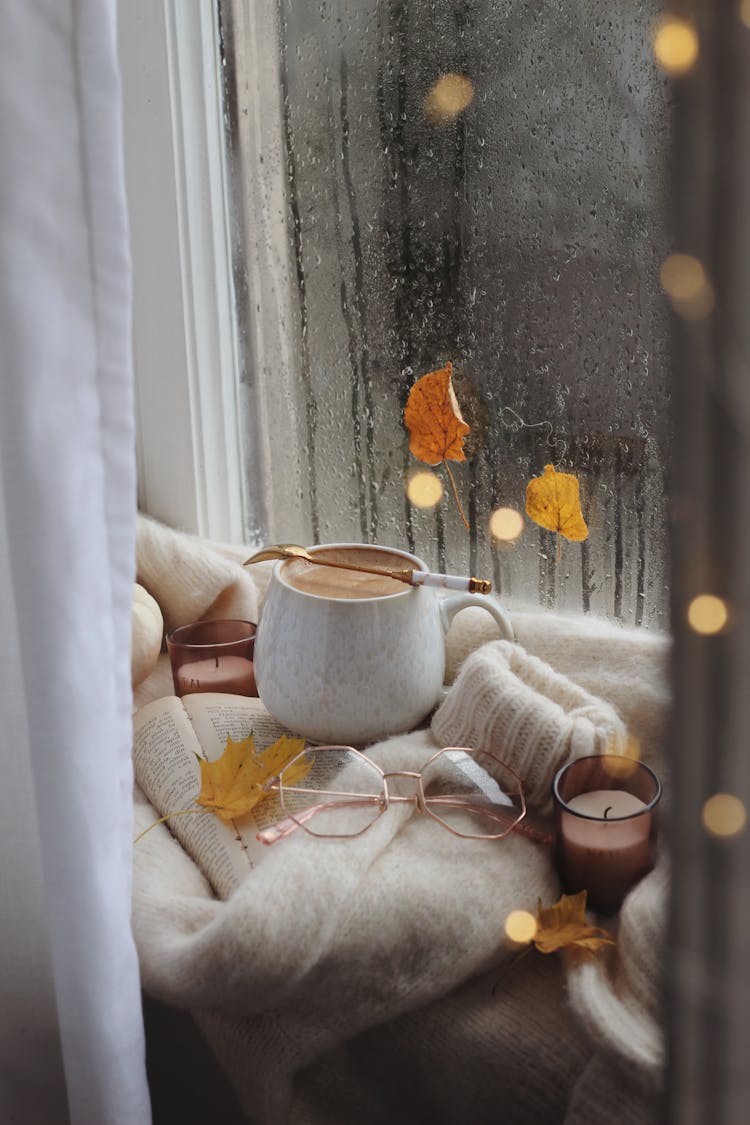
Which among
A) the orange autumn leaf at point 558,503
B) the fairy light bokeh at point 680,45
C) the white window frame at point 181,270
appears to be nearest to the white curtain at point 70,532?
the fairy light bokeh at point 680,45

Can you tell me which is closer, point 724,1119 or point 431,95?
point 724,1119

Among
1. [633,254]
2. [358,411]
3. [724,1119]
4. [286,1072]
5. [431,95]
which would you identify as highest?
[431,95]

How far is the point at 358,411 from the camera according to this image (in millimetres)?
894

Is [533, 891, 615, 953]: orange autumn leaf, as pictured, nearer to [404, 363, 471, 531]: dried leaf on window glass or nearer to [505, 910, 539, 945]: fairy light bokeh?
[505, 910, 539, 945]: fairy light bokeh

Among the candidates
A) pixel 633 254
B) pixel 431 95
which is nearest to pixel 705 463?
pixel 633 254

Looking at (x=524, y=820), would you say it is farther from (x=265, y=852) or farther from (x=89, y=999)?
(x=89, y=999)

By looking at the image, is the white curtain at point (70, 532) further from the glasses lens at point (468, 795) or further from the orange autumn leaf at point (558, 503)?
the orange autumn leaf at point (558, 503)

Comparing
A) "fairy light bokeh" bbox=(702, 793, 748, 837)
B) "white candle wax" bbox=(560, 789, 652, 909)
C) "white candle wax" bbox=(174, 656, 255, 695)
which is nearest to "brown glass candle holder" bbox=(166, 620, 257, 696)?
"white candle wax" bbox=(174, 656, 255, 695)

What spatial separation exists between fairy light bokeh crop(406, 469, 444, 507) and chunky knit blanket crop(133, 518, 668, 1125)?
30 cm

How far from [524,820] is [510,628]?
0.15m

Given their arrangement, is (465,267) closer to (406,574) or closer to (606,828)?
(406,574)

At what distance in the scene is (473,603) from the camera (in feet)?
2.29

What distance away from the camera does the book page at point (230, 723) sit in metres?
0.68

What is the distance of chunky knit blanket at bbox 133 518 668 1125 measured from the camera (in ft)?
1.54
